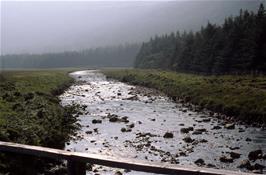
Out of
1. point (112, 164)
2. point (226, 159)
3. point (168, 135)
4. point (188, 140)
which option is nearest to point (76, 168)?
point (112, 164)

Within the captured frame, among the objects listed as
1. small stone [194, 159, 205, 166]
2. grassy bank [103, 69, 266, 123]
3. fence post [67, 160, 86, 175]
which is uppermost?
fence post [67, 160, 86, 175]

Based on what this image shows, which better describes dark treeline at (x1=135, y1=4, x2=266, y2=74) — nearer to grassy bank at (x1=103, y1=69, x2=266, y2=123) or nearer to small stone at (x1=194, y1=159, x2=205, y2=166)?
grassy bank at (x1=103, y1=69, x2=266, y2=123)

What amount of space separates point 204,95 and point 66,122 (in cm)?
2146

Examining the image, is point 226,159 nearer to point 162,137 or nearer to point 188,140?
point 188,140

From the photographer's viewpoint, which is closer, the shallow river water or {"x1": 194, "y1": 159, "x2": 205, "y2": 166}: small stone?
{"x1": 194, "y1": 159, "x2": 205, "y2": 166}: small stone

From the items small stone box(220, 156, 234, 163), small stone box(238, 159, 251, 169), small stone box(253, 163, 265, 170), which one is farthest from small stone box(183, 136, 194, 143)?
small stone box(253, 163, 265, 170)

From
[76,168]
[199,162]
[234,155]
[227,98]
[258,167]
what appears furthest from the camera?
[227,98]

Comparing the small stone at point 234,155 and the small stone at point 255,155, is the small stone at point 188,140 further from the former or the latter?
the small stone at point 255,155

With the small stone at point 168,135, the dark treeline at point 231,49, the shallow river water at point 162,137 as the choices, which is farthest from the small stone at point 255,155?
the dark treeline at point 231,49

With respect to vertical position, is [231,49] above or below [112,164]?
above

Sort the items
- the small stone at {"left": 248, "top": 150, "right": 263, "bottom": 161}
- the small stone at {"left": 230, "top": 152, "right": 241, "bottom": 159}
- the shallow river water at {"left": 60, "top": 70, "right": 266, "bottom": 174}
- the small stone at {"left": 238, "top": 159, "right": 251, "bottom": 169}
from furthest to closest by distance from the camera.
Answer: the shallow river water at {"left": 60, "top": 70, "right": 266, "bottom": 174}, the small stone at {"left": 230, "top": 152, "right": 241, "bottom": 159}, the small stone at {"left": 248, "top": 150, "right": 263, "bottom": 161}, the small stone at {"left": 238, "top": 159, "right": 251, "bottom": 169}

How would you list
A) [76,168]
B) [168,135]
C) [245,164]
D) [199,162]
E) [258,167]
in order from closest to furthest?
[76,168] → [258,167] → [245,164] → [199,162] → [168,135]

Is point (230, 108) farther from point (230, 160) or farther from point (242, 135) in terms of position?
point (230, 160)

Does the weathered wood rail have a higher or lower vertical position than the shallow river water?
A: higher
